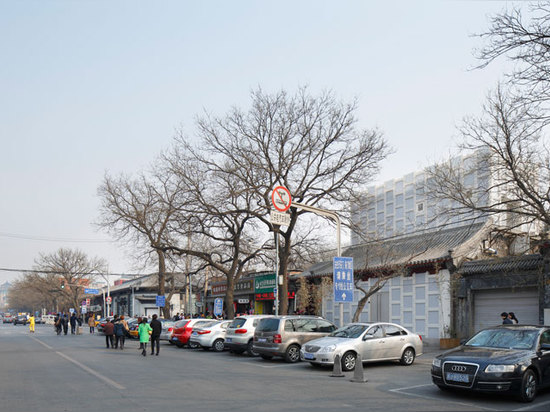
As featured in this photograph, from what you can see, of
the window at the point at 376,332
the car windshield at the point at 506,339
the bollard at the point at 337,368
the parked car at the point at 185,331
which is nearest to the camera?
the car windshield at the point at 506,339

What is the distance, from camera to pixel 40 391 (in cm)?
1257

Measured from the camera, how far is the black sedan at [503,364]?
11.5 meters

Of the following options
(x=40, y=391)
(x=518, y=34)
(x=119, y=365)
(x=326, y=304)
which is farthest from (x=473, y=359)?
(x=326, y=304)

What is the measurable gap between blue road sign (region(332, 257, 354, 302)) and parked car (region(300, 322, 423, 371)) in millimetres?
2631

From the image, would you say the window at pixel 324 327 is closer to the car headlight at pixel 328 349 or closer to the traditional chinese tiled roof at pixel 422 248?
the car headlight at pixel 328 349

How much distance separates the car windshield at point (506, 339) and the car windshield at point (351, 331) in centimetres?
482

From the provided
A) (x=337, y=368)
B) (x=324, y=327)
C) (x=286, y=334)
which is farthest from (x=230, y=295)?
(x=337, y=368)

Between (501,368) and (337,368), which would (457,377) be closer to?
(501,368)

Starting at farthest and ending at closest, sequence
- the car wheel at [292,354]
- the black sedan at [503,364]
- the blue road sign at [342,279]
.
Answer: the blue road sign at [342,279], the car wheel at [292,354], the black sedan at [503,364]

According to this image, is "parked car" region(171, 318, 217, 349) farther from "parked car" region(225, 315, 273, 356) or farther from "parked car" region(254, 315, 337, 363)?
"parked car" region(254, 315, 337, 363)

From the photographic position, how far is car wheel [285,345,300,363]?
20.0 m

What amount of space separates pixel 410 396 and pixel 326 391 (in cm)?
187

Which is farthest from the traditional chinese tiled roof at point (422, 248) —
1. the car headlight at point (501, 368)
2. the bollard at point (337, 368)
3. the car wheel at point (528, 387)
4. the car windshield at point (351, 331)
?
the car headlight at point (501, 368)

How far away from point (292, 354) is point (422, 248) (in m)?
12.6
